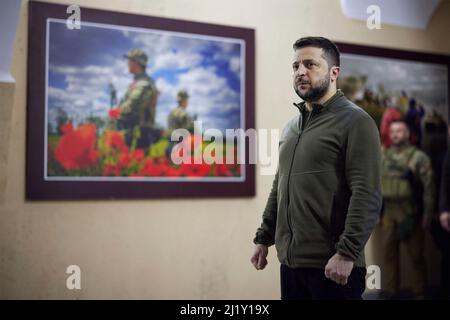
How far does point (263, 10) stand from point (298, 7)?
0.32 metres

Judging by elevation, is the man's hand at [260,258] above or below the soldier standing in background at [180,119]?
below

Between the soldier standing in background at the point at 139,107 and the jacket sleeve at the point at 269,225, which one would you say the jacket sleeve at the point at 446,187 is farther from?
the jacket sleeve at the point at 269,225

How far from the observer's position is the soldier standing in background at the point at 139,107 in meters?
3.68

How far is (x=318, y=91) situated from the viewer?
2.12 metres

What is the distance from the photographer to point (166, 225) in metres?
3.79

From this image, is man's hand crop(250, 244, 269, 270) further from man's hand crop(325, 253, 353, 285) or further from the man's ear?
the man's ear

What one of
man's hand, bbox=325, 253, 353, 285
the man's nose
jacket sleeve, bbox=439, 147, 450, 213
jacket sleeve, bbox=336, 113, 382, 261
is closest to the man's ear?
the man's nose

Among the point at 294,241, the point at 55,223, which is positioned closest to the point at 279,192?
the point at 294,241

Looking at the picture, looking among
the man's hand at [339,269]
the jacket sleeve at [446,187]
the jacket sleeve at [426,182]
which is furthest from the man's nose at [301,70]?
the jacket sleeve at [426,182]

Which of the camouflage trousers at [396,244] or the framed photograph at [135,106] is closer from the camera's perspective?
the framed photograph at [135,106]

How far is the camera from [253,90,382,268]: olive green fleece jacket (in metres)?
1.96

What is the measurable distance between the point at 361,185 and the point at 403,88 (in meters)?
3.02

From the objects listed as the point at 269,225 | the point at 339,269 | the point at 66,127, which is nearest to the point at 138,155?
the point at 66,127

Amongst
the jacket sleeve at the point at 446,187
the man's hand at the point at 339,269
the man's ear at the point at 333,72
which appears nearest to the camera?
the man's hand at the point at 339,269
